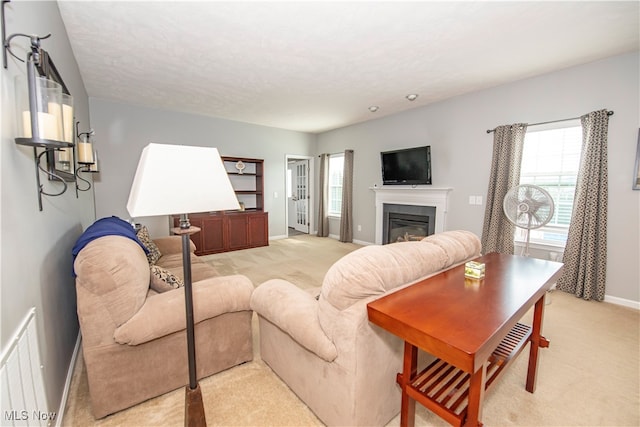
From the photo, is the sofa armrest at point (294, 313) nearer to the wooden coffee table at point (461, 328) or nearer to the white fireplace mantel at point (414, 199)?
the wooden coffee table at point (461, 328)

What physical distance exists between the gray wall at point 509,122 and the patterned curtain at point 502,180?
0.49ft

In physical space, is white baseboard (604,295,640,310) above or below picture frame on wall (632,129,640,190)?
below

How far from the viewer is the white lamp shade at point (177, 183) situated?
99 centimetres

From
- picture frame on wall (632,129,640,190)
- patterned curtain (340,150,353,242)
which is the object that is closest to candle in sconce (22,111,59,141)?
picture frame on wall (632,129,640,190)

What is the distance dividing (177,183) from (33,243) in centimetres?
85

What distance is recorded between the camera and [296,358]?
4.98ft

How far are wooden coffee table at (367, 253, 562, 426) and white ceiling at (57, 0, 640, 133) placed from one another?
1998 mm

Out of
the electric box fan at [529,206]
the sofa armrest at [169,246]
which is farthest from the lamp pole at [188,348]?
the electric box fan at [529,206]

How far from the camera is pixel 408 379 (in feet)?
4.07

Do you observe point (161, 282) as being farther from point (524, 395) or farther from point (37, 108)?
point (524, 395)

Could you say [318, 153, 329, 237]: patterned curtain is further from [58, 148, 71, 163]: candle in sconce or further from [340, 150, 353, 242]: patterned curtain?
[58, 148, 71, 163]: candle in sconce

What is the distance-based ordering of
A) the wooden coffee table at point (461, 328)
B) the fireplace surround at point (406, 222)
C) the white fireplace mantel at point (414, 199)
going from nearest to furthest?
the wooden coffee table at point (461, 328)
the white fireplace mantel at point (414, 199)
the fireplace surround at point (406, 222)

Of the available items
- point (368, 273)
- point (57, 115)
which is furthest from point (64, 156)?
point (368, 273)

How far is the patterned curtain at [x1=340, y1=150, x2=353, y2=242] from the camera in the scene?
231 inches
